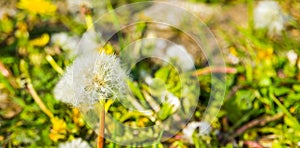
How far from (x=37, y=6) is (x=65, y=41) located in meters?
0.19

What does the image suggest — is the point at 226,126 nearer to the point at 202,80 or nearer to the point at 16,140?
the point at 202,80

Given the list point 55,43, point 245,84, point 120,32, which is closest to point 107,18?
point 120,32

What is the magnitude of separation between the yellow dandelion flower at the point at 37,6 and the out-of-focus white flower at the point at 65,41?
0.40 ft

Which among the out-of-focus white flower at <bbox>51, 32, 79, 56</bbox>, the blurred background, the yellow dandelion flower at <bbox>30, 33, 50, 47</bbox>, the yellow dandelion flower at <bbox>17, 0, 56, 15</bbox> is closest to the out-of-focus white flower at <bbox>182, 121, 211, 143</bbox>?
the blurred background

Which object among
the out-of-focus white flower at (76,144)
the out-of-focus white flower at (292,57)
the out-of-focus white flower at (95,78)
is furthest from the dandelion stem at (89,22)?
the out-of-focus white flower at (292,57)

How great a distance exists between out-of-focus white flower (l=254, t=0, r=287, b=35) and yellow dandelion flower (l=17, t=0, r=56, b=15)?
34.3 inches

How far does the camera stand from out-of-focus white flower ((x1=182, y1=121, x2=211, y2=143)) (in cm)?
189

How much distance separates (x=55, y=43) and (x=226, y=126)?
0.77 meters

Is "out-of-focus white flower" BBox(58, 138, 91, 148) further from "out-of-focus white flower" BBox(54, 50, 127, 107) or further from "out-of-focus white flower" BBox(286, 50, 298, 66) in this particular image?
"out-of-focus white flower" BBox(286, 50, 298, 66)

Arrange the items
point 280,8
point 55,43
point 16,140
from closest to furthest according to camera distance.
→ 1. point 16,140
2. point 55,43
3. point 280,8

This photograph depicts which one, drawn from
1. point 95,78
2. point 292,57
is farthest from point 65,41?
point 292,57

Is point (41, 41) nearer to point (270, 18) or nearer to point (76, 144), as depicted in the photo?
point (76, 144)

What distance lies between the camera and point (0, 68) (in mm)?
2082

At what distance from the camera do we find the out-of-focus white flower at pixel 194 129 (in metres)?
1.89
